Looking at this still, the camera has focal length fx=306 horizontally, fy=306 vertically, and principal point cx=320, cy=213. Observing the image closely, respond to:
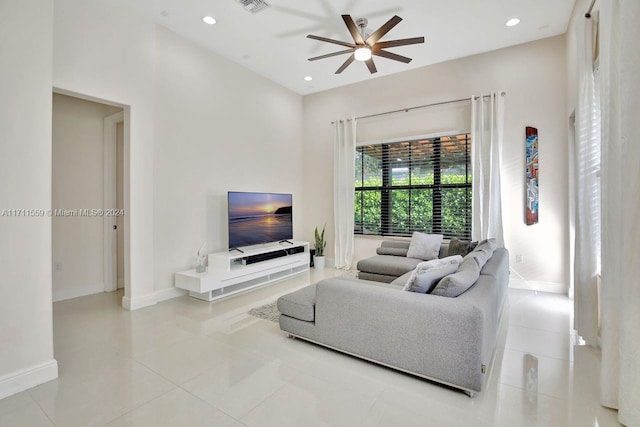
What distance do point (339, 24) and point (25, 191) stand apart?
360cm

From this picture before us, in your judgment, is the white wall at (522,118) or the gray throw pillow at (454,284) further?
the white wall at (522,118)

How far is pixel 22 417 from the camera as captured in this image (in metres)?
1.75

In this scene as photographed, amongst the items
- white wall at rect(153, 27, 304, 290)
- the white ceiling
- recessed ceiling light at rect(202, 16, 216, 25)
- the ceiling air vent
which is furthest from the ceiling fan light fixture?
white wall at rect(153, 27, 304, 290)

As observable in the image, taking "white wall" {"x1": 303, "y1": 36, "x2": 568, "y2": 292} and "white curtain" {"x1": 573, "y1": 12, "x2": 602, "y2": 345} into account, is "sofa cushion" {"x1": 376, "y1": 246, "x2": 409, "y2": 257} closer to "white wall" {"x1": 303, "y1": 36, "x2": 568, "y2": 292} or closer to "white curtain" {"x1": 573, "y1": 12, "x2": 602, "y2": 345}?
"white wall" {"x1": 303, "y1": 36, "x2": 568, "y2": 292}

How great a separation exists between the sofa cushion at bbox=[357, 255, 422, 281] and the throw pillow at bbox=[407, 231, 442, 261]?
0.35 feet

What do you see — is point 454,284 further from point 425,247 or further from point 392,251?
point 392,251

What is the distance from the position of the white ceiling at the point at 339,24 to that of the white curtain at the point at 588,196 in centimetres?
132

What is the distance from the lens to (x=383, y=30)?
3160mm

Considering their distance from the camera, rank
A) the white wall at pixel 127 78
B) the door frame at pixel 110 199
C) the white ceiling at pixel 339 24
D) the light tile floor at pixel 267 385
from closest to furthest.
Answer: the light tile floor at pixel 267 385 → the white wall at pixel 127 78 → the white ceiling at pixel 339 24 → the door frame at pixel 110 199

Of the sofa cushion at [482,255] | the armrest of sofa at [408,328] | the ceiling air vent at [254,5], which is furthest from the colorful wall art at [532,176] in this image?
the ceiling air vent at [254,5]

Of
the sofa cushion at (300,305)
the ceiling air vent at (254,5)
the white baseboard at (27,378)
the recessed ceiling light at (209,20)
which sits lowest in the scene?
the white baseboard at (27,378)

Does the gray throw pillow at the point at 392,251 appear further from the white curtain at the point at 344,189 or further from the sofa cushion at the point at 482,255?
the sofa cushion at the point at 482,255

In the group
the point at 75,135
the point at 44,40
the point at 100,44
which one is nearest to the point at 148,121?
the point at 100,44

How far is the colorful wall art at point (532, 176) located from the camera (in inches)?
168
